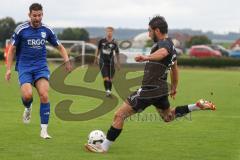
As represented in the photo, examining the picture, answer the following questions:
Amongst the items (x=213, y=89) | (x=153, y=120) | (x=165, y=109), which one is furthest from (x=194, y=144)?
(x=213, y=89)

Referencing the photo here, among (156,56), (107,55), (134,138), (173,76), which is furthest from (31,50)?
(107,55)

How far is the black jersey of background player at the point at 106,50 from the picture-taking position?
23592 mm

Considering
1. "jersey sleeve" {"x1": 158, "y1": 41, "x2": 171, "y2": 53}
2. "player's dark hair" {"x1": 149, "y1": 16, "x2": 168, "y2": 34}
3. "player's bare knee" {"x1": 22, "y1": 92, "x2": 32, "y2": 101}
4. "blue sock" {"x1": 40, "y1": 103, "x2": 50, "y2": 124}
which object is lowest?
"blue sock" {"x1": 40, "y1": 103, "x2": 50, "y2": 124}

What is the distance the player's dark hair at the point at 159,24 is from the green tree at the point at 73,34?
72.9 metres

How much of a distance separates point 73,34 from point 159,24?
7797 cm

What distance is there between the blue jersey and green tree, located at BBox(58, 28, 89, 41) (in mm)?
70506

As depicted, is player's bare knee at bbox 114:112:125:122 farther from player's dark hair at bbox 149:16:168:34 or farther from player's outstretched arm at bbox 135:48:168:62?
player's dark hair at bbox 149:16:168:34

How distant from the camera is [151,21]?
10742 mm

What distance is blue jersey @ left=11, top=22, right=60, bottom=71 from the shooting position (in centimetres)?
1276

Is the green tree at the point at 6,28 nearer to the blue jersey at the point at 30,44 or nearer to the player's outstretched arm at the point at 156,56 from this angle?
the blue jersey at the point at 30,44

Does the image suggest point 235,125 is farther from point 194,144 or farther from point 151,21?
point 151,21

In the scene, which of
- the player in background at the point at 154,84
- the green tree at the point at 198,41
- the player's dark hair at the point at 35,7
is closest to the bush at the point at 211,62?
the green tree at the point at 198,41

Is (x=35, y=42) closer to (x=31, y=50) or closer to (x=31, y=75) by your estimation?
(x=31, y=50)

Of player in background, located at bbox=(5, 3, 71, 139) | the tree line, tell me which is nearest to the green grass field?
player in background, located at bbox=(5, 3, 71, 139)
